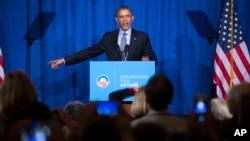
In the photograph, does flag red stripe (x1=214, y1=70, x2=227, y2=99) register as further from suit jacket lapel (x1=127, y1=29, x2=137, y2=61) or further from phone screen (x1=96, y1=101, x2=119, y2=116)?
phone screen (x1=96, y1=101, x2=119, y2=116)

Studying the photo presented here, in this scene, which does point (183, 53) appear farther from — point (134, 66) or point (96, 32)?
point (134, 66)

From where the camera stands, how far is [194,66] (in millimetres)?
8875

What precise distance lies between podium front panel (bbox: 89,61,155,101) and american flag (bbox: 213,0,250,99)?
2218 millimetres

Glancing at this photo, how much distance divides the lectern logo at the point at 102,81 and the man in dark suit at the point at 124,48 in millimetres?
876

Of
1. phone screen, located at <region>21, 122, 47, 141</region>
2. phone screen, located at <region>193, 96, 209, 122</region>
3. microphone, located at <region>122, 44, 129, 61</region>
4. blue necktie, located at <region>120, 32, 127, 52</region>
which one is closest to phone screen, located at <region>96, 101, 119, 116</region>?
phone screen, located at <region>21, 122, 47, 141</region>

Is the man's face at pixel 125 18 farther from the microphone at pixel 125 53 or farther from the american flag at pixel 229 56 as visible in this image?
the american flag at pixel 229 56

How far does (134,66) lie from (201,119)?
124 inches

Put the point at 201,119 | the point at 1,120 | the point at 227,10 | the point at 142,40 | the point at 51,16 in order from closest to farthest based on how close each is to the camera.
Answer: the point at 201,119
the point at 1,120
the point at 142,40
the point at 227,10
the point at 51,16

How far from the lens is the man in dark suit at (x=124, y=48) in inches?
268

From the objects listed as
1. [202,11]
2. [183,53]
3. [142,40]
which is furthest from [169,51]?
[142,40]

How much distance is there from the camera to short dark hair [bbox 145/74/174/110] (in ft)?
10.4

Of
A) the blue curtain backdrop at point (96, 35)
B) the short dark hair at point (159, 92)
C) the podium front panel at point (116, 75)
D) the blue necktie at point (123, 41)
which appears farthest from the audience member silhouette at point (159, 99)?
the blue curtain backdrop at point (96, 35)

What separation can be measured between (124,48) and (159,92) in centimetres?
359

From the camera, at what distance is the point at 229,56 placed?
7820 millimetres
